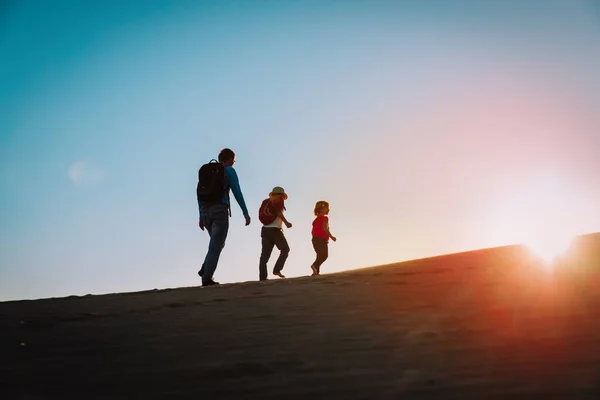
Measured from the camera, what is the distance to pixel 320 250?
41.0 feet

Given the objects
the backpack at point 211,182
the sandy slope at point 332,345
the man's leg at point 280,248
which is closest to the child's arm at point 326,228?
the man's leg at point 280,248

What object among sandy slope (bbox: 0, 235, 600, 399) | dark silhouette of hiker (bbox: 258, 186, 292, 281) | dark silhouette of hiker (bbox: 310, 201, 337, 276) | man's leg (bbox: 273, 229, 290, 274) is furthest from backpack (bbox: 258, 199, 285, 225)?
sandy slope (bbox: 0, 235, 600, 399)

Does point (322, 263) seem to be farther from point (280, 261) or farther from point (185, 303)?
point (185, 303)

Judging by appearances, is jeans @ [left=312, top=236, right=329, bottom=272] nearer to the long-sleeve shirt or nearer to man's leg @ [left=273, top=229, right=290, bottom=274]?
man's leg @ [left=273, top=229, right=290, bottom=274]

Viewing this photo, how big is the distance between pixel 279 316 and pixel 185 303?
1530mm

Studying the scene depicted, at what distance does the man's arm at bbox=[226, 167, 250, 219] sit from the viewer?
28.2 feet

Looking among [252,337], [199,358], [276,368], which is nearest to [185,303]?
[252,337]

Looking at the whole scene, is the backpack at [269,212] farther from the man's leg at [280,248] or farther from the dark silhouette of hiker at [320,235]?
the dark silhouette of hiker at [320,235]

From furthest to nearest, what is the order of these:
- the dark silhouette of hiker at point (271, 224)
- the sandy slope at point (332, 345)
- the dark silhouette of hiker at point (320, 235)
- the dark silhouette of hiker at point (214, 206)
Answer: the dark silhouette of hiker at point (320, 235)
the dark silhouette of hiker at point (271, 224)
the dark silhouette of hiker at point (214, 206)
the sandy slope at point (332, 345)

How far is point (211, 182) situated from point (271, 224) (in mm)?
2563

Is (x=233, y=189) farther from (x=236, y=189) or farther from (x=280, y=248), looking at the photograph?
(x=280, y=248)

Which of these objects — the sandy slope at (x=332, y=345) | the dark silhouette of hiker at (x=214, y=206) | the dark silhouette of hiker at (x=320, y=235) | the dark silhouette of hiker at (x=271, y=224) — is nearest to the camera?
the sandy slope at (x=332, y=345)

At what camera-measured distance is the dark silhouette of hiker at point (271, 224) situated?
10719 mm

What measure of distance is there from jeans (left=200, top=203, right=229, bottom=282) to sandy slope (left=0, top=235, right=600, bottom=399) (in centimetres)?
285
